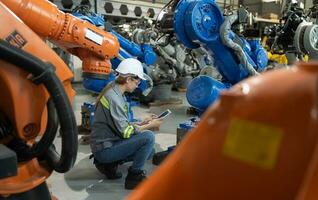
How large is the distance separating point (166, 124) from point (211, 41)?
238cm

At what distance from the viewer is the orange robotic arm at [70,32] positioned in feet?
6.98

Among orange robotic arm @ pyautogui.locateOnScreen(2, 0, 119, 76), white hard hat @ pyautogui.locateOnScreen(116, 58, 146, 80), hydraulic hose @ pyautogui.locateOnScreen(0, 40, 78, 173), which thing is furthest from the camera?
white hard hat @ pyautogui.locateOnScreen(116, 58, 146, 80)

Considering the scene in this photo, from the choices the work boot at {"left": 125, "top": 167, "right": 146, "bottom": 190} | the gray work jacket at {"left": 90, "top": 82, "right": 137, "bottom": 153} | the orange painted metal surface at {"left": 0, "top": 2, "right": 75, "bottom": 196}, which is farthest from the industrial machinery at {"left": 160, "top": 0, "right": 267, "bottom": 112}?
the orange painted metal surface at {"left": 0, "top": 2, "right": 75, "bottom": 196}

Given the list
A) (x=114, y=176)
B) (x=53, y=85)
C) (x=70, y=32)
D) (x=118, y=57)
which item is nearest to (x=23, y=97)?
(x=53, y=85)

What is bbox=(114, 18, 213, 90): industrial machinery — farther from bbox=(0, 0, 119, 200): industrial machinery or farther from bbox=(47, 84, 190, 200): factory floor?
bbox=(0, 0, 119, 200): industrial machinery

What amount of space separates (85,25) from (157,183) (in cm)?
200

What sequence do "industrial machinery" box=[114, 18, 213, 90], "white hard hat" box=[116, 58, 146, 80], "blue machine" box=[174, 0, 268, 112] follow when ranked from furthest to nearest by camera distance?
"industrial machinery" box=[114, 18, 213, 90] < "blue machine" box=[174, 0, 268, 112] < "white hard hat" box=[116, 58, 146, 80]

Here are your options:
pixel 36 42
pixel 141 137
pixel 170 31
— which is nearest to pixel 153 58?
pixel 170 31

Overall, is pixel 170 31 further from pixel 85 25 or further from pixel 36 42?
pixel 36 42

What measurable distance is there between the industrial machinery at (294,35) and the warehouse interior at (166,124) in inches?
0.7

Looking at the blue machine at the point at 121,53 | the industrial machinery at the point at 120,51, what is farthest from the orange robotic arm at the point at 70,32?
the blue machine at the point at 121,53

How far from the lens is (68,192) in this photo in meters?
3.48

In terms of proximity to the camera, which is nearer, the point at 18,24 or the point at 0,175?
the point at 0,175

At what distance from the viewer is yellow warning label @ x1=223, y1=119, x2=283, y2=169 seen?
0.67m
